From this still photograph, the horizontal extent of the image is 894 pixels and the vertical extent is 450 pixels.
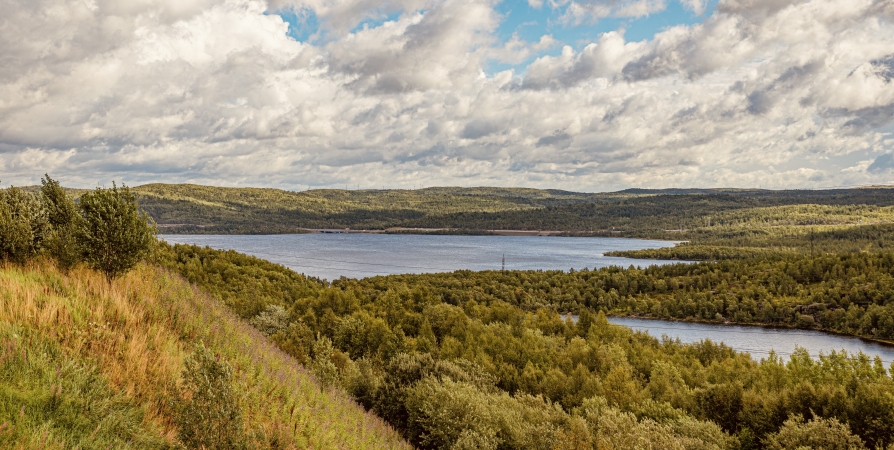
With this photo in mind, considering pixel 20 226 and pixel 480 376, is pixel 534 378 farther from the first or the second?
pixel 20 226

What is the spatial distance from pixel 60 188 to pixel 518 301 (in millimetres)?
105251

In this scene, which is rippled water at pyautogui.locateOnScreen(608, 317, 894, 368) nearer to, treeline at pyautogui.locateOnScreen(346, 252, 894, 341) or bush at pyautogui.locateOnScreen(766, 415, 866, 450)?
treeline at pyautogui.locateOnScreen(346, 252, 894, 341)

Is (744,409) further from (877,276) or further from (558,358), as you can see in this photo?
(877,276)

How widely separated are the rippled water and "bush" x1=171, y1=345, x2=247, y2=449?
8692cm

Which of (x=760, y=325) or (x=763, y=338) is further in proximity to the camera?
(x=760, y=325)

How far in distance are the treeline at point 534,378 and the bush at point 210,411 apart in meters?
12.5

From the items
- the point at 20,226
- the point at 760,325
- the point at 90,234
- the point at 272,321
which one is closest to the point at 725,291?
the point at 760,325

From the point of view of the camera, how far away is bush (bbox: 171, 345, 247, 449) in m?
7.42

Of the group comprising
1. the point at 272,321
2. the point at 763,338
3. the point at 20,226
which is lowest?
the point at 763,338

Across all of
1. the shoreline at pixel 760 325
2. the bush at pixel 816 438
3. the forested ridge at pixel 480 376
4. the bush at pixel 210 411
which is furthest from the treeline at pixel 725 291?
the bush at pixel 210 411

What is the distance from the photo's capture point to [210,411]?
742cm

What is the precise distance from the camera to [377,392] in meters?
25.0

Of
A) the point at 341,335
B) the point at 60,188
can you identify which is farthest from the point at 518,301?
the point at 60,188

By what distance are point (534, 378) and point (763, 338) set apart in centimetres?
9025
